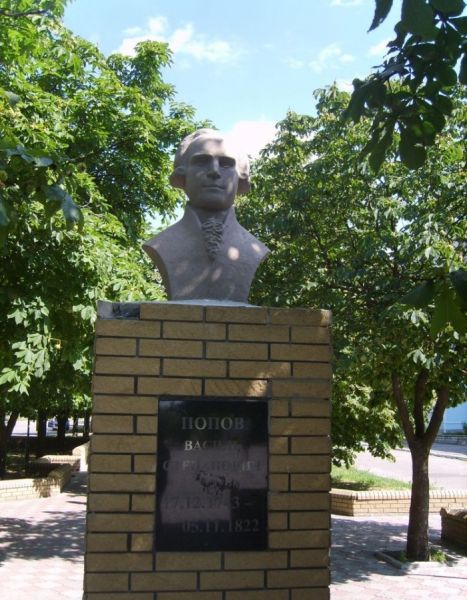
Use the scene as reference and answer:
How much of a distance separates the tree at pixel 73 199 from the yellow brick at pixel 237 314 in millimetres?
1423

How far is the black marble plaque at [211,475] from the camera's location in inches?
114

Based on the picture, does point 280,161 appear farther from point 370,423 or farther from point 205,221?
point 370,423

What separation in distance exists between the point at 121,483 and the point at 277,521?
29.2 inches

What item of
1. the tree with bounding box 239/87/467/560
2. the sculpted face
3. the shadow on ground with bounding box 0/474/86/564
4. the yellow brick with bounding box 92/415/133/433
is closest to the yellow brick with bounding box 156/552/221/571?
the yellow brick with bounding box 92/415/133/433

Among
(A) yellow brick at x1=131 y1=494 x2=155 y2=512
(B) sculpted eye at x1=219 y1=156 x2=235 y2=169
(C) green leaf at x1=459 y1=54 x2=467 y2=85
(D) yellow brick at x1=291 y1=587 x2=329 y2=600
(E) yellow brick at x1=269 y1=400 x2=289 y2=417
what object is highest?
(C) green leaf at x1=459 y1=54 x2=467 y2=85

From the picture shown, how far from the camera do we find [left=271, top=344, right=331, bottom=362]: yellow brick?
10.3ft

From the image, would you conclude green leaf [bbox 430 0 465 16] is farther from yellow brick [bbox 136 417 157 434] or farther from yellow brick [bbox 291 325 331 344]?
yellow brick [bbox 136 417 157 434]

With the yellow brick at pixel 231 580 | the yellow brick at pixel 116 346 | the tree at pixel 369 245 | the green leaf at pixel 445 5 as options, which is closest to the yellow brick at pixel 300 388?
the yellow brick at pixel 116 346

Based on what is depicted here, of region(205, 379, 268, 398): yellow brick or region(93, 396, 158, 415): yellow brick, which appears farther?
region(205, 379, 268, 398): yellow brick

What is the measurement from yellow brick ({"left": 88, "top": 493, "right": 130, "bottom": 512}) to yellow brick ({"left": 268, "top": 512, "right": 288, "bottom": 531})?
658 mm

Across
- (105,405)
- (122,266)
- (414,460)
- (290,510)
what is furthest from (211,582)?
(414,460)

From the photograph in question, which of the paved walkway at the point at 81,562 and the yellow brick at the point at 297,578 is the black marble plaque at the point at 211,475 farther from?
the paved walkway at the point at 81,562

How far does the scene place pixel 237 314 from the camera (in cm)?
310

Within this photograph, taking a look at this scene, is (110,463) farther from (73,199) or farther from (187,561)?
(73,199)
